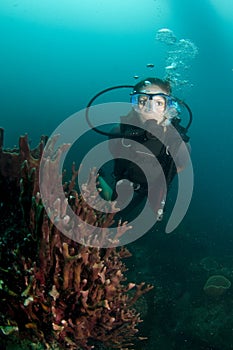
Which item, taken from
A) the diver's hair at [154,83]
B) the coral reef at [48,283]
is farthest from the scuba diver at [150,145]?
the coral reef at [48,283]

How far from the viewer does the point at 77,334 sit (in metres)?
2.73

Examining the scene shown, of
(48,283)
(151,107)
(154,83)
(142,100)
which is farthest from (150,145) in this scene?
(48,283)

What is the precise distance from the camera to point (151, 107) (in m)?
5.39

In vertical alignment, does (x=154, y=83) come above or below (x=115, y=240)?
above

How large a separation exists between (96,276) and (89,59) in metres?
98.8

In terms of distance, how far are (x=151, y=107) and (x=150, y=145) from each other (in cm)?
82

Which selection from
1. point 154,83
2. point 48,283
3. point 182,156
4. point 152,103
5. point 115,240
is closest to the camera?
point 48,283

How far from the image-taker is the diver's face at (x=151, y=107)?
17.6ft

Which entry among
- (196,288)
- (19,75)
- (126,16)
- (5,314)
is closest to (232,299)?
(196,288)

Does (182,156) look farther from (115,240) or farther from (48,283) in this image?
(48,283)

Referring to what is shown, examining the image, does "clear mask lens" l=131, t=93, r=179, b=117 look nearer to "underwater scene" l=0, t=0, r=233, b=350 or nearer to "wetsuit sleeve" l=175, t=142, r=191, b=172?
"underwater scene" l=0, t=0, r=233, b=350

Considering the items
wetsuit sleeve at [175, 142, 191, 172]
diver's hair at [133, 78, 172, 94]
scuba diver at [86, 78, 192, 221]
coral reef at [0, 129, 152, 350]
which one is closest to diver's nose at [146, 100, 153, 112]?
scuba diver at [86, 78, 192, 221]

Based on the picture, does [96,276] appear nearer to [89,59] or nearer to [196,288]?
[196,288]

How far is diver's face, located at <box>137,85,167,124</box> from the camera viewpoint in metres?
5.37
